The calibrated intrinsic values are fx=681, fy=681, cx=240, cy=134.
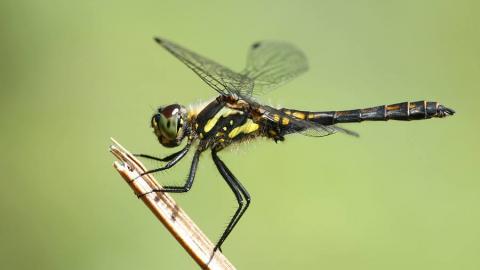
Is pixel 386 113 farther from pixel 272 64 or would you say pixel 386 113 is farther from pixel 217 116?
pixel 217 116

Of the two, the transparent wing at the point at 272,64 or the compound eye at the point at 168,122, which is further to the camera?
the transparent wing at the point at 272,64

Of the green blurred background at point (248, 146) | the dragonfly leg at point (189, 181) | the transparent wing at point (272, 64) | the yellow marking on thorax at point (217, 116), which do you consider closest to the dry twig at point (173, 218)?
the dragonfly leg at point (189, 181)

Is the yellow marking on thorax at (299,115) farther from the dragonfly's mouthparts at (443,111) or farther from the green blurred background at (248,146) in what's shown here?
the dragonfly's mouthparts at (443,111)

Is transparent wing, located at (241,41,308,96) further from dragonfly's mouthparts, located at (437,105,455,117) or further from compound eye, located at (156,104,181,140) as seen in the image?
dragonfly's mouthparts, located at (437,105,455,117)

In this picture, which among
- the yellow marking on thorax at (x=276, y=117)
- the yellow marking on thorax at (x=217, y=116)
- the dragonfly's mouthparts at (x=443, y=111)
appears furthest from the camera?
the dragonfly's mouthparts at (x=443, y=111)

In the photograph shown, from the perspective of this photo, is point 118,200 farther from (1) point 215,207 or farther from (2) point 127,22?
(2) point 127,22

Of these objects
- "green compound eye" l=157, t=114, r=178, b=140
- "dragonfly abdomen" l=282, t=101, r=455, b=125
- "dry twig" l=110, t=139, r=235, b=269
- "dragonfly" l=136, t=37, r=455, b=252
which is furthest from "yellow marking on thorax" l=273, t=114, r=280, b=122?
"dry twig" l=110, t=139, r=235, b=269

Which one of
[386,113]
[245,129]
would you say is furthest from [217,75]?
[386,113]
